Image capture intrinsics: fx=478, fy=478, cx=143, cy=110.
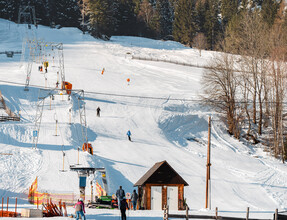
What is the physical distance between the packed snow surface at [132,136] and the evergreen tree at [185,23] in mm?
32045

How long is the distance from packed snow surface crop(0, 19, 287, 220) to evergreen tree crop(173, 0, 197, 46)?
32.0m

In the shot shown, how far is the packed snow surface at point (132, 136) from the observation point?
37.8 metres

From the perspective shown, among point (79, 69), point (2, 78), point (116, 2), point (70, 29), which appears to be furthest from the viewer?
point (116, 2)

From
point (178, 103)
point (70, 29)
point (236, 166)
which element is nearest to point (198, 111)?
point (178, 103)

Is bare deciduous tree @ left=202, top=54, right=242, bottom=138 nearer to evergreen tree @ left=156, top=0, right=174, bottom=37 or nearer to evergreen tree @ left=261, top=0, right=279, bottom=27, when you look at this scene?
evergreen tree @ left=261, top=0, right=279, bottom=27

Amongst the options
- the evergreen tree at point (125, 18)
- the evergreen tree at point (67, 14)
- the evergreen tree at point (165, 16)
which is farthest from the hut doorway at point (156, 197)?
the evergreen tree at point (165, 16)

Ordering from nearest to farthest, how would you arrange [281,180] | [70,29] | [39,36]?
[281,180] → [39,36] → [70,29]

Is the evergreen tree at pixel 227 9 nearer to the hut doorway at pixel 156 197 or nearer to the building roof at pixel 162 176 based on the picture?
the building roof at pixel 162 176

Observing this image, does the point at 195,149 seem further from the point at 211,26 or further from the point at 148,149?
the point at 211,26

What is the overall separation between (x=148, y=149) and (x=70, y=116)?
33.6ft

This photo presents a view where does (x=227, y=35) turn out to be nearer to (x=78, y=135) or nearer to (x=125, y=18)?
(x=125, y=18)

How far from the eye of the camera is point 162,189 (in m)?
30.8

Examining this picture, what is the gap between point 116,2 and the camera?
382 feet

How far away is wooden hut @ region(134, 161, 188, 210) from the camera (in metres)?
30.7
